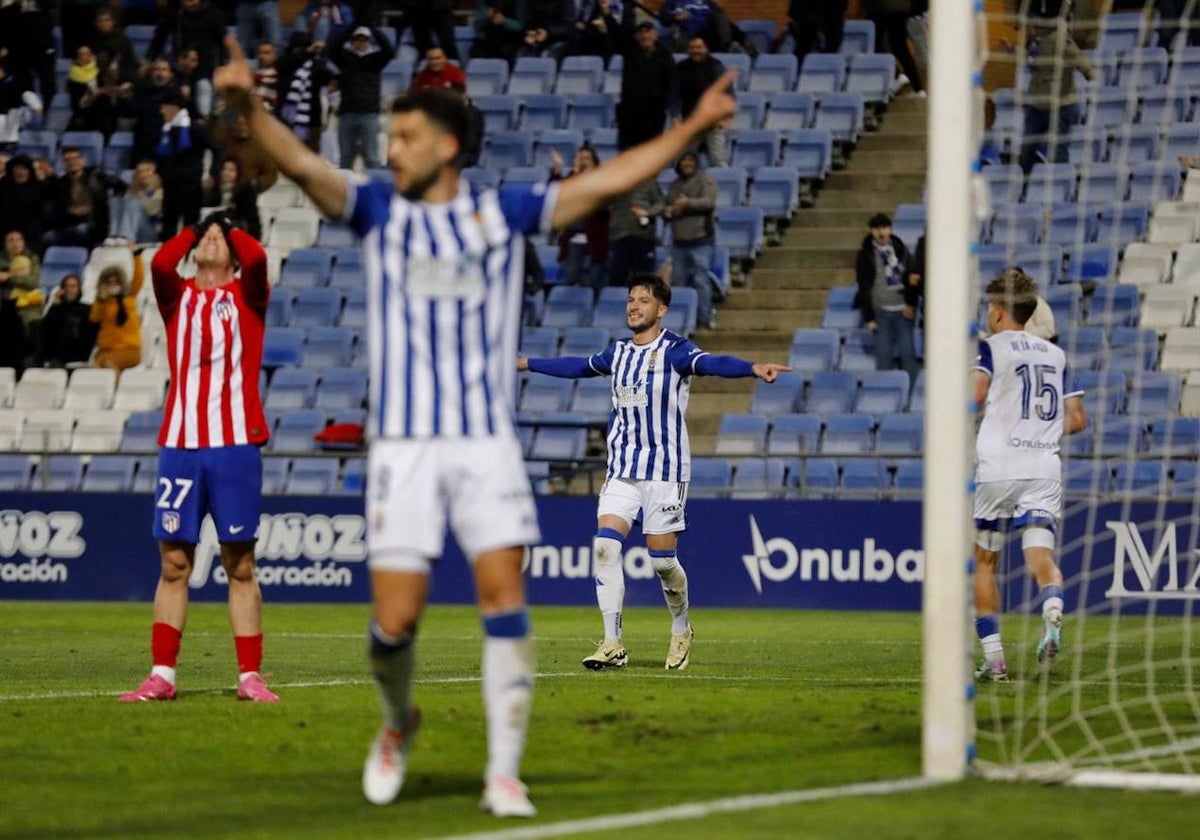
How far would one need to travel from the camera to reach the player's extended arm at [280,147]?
6688 millimetres

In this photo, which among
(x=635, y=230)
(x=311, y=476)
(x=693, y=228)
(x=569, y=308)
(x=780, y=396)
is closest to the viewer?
(x=780, y=396)

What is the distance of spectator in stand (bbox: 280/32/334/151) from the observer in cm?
2603

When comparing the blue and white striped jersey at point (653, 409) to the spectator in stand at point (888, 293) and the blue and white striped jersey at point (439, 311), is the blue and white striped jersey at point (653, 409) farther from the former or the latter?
the spectator in stand at point (888, 293)

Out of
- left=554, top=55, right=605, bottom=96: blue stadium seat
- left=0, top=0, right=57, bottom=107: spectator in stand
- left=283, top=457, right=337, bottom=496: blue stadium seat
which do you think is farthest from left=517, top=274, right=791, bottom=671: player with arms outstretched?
left=0, top=0, right=57, bottom=107: spectator in stand

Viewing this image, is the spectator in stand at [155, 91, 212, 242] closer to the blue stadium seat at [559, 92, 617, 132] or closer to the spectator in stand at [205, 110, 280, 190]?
the spectator in stand at [205, 110, 280, 190]

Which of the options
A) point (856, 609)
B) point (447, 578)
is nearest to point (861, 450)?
point (856, 609)

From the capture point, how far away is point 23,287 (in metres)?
24.9

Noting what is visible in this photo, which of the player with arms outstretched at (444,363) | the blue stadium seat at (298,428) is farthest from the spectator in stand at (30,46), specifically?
the player with arms outstretched at (444,363)

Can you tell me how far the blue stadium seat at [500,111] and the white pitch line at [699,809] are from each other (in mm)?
19999

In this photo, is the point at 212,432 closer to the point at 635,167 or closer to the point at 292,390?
the point at 635,167

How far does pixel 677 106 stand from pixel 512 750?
60.5 ft

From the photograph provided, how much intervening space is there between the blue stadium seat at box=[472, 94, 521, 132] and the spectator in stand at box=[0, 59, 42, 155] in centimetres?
652

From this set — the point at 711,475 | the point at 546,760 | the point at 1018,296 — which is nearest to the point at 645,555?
the point at 711,475

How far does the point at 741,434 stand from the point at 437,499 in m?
15.2
